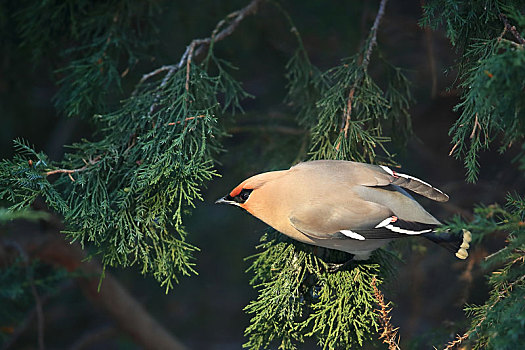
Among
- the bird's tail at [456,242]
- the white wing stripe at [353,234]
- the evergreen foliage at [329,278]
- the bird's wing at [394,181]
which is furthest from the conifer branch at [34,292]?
the bird's tail at [456,242]

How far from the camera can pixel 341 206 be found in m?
2.56

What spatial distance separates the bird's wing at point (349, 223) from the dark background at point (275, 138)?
1.61ft

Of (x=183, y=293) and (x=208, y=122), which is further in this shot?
(x=183, y=293)

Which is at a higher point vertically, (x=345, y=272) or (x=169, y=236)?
(x=169, y=236)

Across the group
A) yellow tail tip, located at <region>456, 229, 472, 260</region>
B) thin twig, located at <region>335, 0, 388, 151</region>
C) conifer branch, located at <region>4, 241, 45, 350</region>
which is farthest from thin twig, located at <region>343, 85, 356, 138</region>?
conifer branch, located at <region>4, 241, 45, 350</region>

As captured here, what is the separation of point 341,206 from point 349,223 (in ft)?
0.28

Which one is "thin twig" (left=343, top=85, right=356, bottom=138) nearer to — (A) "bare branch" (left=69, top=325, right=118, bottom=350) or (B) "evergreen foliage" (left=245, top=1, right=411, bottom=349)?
(B) "evergreen foliage" (left=245, top=1, right=411, bottom=349)

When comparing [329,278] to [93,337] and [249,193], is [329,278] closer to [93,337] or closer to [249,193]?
[249,193]

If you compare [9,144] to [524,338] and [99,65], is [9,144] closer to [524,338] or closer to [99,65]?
[99,65]

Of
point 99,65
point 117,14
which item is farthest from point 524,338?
point 117,14

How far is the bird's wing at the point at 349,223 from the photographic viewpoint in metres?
2.50

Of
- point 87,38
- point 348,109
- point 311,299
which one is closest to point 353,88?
point 348,109

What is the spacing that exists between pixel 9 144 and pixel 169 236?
307 cm

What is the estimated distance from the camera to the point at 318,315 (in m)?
2.52
